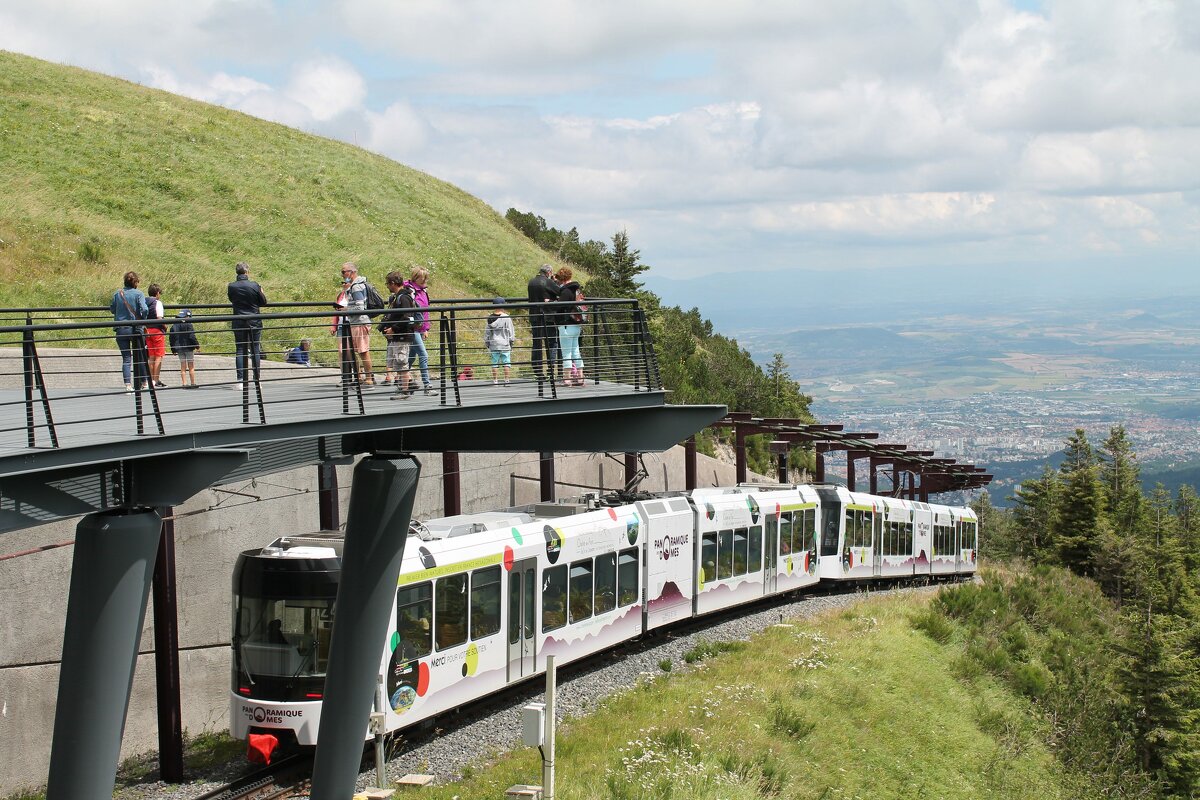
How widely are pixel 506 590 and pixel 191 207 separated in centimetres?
3623

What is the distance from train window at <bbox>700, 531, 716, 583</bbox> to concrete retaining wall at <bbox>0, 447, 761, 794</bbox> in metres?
5.40

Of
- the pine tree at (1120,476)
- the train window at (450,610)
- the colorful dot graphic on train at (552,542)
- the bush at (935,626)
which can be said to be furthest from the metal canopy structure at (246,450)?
the pine tree at (1120,476)

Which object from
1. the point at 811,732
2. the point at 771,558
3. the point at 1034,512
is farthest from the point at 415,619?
the point at 1034,512

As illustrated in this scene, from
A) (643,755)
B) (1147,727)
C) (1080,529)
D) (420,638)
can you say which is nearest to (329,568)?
(420,638)

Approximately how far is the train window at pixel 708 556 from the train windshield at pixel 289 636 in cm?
1050

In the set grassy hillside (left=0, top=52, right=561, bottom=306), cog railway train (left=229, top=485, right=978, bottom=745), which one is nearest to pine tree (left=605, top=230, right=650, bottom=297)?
grassy hillside (left=0, top=52, right=561, bottom=306)

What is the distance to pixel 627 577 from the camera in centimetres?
2212

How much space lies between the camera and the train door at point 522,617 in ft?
60.5

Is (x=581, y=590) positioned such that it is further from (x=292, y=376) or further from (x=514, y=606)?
(x=292, y=376)

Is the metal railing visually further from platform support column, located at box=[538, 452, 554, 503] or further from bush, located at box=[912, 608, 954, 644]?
bush, located at box=[912, 608, 954, 644]

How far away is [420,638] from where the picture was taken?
16422mm

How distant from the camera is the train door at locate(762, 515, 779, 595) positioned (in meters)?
28.0

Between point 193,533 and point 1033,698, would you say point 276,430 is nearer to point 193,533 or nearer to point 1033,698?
point 193,533

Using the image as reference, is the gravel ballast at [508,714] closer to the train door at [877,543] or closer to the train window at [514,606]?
the train window at [514,606]
